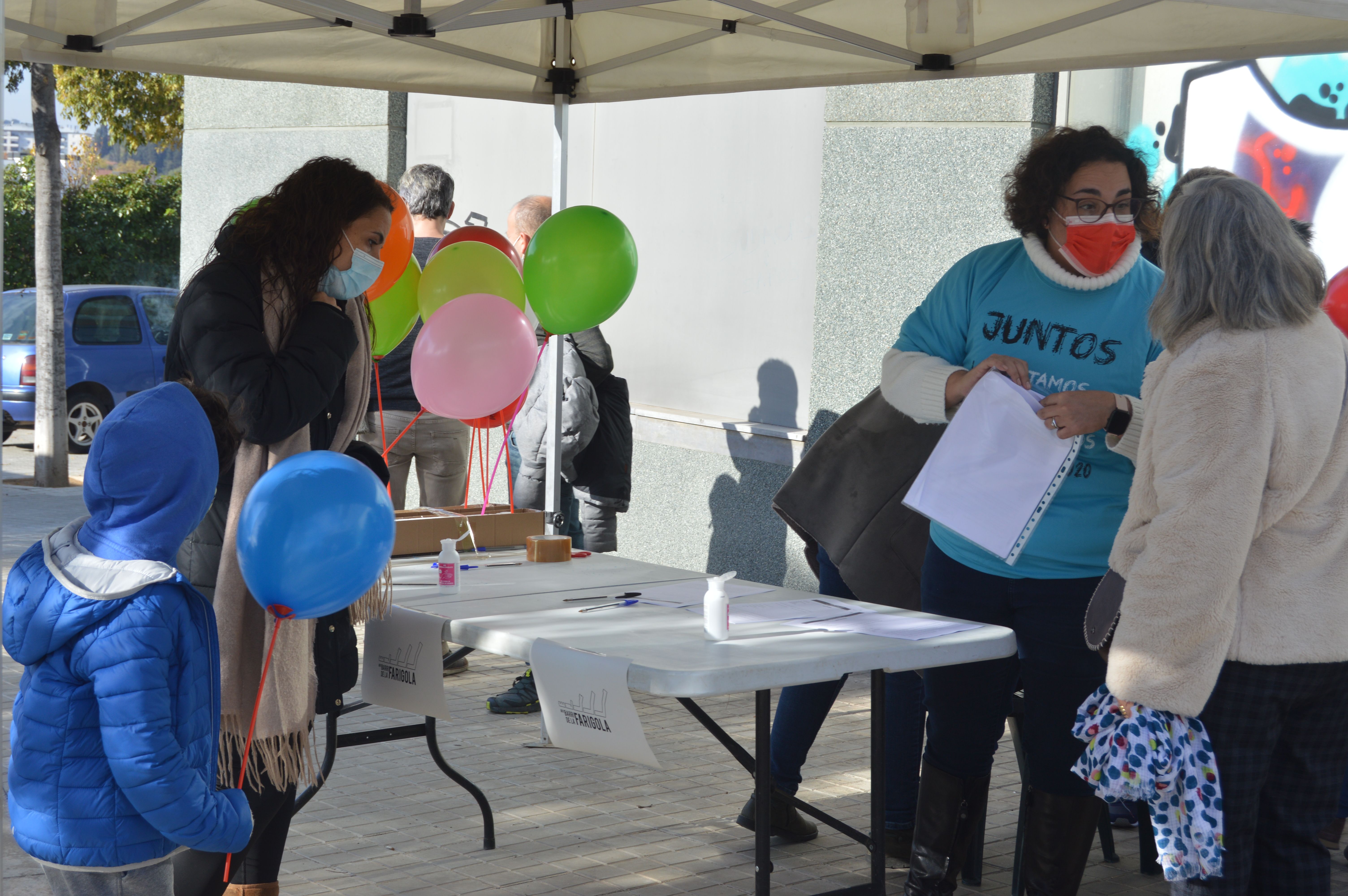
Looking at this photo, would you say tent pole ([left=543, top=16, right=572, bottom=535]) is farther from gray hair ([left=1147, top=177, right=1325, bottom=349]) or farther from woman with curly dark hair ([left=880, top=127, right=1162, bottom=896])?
gray hair ([left=1147, top=177, right=1325, bottom=349])

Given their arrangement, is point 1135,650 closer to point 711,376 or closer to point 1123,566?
point 1123,566

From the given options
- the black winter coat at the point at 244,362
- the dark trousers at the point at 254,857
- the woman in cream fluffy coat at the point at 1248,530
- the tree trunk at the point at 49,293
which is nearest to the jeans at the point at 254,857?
the dark trousers at the point at 254,857

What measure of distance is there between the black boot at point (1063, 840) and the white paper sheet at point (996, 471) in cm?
57

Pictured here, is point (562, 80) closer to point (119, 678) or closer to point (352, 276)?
point (352, 276)

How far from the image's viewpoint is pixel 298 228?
9.79 ft

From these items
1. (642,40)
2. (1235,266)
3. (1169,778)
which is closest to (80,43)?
(642,40)

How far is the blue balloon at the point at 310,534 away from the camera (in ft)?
8.36

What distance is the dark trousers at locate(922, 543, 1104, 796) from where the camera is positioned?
3029mm

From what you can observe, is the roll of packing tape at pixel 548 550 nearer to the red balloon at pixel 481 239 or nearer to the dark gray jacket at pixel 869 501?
the dark gray jacket at pixel 869 501

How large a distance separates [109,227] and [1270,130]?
60.9ft

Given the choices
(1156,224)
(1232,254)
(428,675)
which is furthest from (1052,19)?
(428,675)

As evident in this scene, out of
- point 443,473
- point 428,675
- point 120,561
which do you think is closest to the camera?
point 120,561

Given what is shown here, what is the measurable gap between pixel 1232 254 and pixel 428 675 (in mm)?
1915

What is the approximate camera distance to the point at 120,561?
90.3 inches
